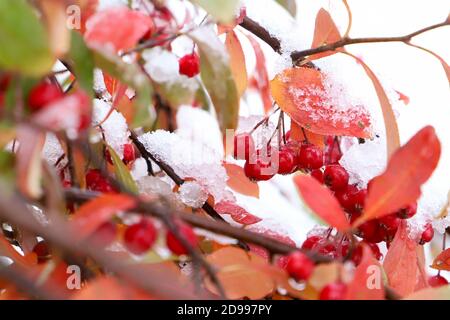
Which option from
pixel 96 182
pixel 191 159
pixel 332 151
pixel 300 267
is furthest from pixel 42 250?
pixel 332 151

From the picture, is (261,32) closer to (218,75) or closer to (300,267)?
(218,75)

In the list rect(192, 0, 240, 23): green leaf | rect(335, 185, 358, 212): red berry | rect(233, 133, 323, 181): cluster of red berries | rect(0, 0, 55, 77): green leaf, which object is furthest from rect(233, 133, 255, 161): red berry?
rect(0, 0, 55, 77): green leaf

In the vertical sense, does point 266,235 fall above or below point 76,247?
below

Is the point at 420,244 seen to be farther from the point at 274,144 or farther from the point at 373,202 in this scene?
the point at 373,202

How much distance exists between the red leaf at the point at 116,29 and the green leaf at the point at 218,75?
7cm

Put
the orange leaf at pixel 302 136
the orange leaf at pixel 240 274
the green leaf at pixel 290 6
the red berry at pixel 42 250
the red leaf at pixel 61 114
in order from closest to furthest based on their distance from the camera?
the red leaf at pixel 61 114 < the orange leaf at pixel 240 274 < the red berry at pixel 42 250 < the green leaf at pixel 290 6 < the orange leaf at pixel 302 136

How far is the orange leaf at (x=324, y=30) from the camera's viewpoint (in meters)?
0.75

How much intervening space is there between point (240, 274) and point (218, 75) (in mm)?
152

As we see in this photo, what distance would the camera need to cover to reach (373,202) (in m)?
0.45

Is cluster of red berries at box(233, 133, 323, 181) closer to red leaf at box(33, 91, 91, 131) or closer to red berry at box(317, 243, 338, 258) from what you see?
red berry at box(317, 243, 338, 258)

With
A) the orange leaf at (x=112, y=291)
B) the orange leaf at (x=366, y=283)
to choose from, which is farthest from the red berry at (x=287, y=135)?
the orange leaf at (x=112, y=291)

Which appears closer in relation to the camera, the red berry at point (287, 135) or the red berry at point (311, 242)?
the red berry at point (311, 242)

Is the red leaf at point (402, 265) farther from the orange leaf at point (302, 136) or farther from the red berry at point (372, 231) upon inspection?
the orange leaf at point (302, 136)

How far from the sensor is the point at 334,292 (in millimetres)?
393
